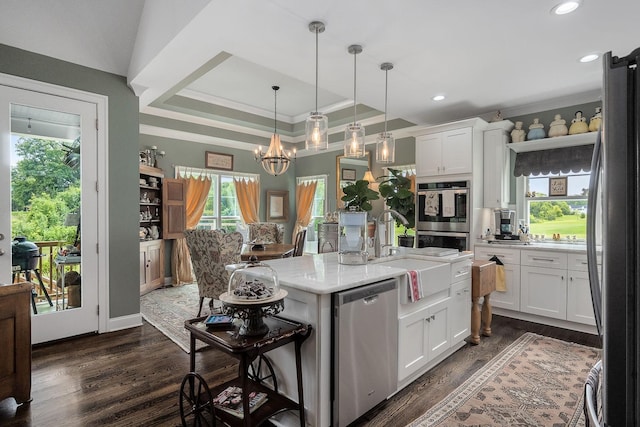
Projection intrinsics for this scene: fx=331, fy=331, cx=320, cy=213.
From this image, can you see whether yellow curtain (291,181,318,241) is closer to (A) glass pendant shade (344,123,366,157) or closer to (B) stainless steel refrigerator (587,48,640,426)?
(A) glass pendant shade (344,123,366,157)

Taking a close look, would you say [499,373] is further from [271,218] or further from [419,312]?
[271,218]

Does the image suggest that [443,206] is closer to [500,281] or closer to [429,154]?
[429,154]

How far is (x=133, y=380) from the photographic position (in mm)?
2484

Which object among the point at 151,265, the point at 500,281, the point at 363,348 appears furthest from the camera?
the point at 151,265

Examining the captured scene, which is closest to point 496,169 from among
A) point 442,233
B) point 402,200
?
point 442,233

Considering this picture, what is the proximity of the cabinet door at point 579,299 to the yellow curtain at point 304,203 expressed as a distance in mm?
4867

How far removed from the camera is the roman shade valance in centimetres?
400

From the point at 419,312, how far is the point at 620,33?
2.78m

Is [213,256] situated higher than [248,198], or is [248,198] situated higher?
[248,198]

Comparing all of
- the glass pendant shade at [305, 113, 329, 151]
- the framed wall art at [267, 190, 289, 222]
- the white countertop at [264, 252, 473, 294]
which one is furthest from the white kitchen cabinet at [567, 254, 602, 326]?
the framed wall art at [267, 190, 289, 222]

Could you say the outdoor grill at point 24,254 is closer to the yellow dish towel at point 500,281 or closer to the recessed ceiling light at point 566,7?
the recessed ceiling light at point 566,7

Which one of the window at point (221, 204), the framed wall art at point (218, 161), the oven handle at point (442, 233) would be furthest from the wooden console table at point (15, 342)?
the framed wall art at point (218, 161)

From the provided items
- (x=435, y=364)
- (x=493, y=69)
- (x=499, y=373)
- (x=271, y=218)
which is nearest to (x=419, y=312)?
(x=435, y=364)

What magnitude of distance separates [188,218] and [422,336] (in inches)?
196
